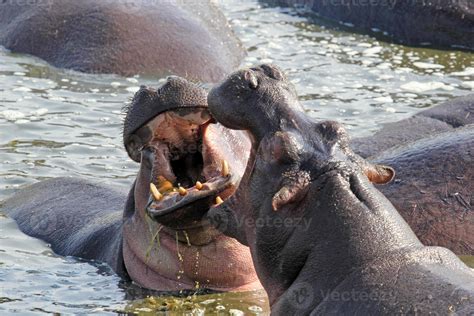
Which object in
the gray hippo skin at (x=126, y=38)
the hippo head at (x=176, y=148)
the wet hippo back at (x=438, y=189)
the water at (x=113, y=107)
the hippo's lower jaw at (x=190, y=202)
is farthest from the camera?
the gray hippo skin at (x=126, y=38)

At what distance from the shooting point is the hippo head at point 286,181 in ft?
15.2

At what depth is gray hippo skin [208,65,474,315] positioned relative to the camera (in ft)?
14.8

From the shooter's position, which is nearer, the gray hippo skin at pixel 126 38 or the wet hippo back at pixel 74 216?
the wet hippo back at pixel 74 216

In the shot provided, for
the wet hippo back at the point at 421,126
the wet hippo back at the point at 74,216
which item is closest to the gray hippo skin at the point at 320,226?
the wet hippo back at the point at 74,216

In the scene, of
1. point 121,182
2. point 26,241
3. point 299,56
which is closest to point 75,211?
point 26,241

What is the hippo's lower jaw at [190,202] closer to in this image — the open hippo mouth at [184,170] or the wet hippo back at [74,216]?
the open hippo mouth at [184,170]

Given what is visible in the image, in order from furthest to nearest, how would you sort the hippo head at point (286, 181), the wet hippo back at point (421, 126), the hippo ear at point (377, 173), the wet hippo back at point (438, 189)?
the wet hippo back at point (421, 126)
the wet hippo back at point (438, 189)
the hippo ear at point (377, 173)
the hippo head at point (286, 181)

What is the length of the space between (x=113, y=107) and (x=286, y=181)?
6.15m

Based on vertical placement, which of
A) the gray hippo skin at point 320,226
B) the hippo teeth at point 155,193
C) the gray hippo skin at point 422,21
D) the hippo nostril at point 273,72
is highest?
the hippo nostril at point 273,72

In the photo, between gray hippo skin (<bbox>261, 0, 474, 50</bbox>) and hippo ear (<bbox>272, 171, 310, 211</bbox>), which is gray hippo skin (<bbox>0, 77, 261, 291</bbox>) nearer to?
hippo ear (<bbox>272, 171, 310, 211</bbox>)

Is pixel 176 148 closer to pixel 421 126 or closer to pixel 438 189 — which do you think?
pixel 438 189

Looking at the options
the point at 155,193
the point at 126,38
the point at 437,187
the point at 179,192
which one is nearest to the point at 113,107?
the point at 126,38

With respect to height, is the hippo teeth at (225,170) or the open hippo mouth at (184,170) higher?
the hippo teeth at (225,170)

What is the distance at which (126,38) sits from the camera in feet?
37.8
